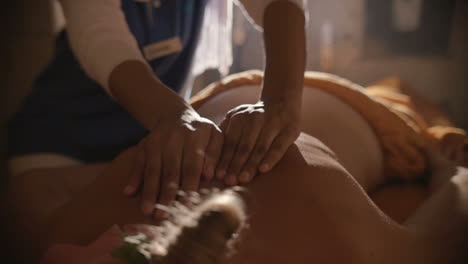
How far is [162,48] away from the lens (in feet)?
3.96

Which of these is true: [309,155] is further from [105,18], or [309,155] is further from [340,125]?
[105,18]

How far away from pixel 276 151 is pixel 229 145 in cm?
6

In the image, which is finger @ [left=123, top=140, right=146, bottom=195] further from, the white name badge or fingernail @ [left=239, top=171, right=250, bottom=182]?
the white name badge

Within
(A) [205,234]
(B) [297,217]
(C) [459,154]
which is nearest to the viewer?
(A) [205,234]

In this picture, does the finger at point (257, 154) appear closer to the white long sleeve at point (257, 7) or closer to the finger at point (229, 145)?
the finger at point (229, 145)

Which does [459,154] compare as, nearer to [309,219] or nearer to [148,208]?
[309,219]

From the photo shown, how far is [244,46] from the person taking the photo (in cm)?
259

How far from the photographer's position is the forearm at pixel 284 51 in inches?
29.3

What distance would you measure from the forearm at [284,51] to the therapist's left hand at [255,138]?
0.13 feet

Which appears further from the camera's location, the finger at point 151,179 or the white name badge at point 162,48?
the white name badge at point 162,48

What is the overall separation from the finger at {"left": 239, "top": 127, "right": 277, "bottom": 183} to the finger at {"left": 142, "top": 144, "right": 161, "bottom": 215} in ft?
0.36

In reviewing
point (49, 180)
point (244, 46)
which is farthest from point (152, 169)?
point (244, 46)

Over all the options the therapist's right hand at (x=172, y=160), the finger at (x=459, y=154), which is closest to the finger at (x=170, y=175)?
the therapist's right hand at (x=172, y=160)

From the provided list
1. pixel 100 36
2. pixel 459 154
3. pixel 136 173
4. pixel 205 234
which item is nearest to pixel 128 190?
pixel 136 173
